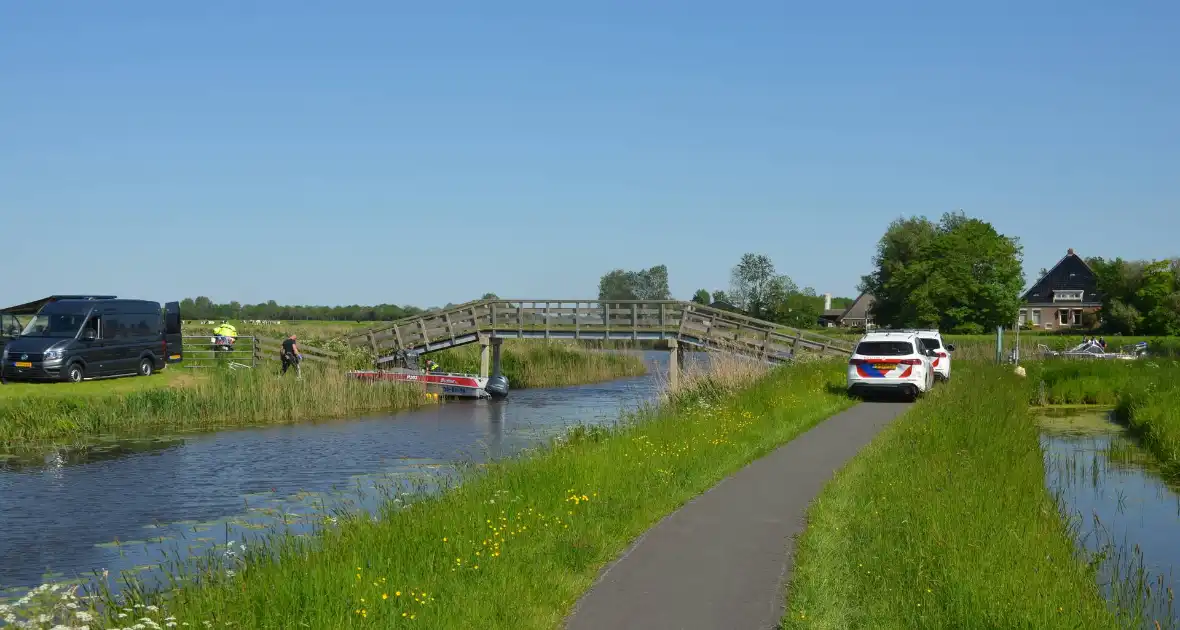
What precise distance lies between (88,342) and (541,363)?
24.6 meters

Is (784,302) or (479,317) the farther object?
(784,302)

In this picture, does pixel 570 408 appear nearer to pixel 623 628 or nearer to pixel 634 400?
pixel 634 400

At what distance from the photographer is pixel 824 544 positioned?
10430 millimetres

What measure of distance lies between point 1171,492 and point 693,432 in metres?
7.71

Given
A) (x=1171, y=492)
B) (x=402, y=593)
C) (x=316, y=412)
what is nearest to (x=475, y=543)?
(x=402, y=593)

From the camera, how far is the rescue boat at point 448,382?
42.0m

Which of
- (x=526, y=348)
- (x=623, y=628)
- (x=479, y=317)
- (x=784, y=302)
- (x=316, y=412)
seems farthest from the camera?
(x=784, y=302)

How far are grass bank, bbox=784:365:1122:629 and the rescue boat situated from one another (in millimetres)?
27384

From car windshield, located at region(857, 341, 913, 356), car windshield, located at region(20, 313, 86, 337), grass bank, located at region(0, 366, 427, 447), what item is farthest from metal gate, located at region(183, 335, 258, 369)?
car windshield, located at region(857, 341, 913, 356)

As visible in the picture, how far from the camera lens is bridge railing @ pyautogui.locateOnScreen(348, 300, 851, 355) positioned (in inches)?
A: 1715

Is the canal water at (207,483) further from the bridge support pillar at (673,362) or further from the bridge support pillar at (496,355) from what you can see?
the bridge support pillar at (496,355)

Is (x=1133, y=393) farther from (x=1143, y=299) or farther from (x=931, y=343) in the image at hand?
(x=1143, y=299)

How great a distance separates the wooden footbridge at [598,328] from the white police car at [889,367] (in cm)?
1452

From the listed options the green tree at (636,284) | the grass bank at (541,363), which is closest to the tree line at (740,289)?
the green tree at (636,284)
